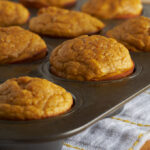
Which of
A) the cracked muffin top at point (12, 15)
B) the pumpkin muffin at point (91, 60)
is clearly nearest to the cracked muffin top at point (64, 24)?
the cracked muffin top at point (12, 15)

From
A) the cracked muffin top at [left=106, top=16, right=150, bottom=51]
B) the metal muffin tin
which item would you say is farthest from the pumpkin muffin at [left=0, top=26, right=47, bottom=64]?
the cracked muffin top at [left=106, top=16, right=150, bottom=51]

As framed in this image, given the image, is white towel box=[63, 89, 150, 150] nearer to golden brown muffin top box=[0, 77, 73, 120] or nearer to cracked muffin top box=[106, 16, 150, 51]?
golden brown muffin top box=[0, 77, 73, 120]

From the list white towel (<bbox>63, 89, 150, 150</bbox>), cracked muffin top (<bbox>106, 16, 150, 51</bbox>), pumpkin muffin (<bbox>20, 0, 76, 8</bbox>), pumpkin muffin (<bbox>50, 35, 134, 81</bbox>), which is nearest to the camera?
white towel (<bbox>63, 89, 150, 150</bbox>)

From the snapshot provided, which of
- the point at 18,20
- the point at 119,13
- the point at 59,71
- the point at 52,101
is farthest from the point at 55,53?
the point at 119,13

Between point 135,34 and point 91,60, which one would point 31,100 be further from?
point 135,34

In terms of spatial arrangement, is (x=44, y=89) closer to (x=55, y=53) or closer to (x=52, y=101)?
(x=52, y=101)

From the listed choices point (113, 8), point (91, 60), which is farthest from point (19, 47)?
point (113, 8)

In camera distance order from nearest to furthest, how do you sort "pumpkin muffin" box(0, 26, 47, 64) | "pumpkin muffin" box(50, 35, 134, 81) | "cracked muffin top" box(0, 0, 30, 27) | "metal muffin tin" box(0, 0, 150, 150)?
"metal muffin tin" box(0, 0, 150, 150) → "pumpkin muffin" box(50, 35, 134, 81) → "pumpkin muffin" box(0, 26, 47, 64) → "cracked muffin top" box(0, 0, 30, 27)
